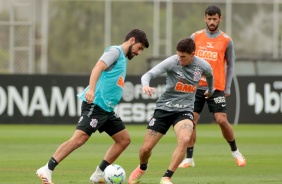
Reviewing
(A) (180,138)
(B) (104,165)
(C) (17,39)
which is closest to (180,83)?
(A) (180,138)

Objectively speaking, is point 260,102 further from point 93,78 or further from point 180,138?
point 93,78

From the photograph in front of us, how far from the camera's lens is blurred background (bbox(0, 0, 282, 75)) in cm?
3297

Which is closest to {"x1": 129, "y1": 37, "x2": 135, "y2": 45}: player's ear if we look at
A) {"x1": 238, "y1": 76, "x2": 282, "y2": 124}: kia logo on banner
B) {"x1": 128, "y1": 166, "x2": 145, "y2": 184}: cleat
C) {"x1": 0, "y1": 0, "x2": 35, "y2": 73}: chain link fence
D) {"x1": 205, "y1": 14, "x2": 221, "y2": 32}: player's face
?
{"x1": 128, "y1": 166, "x2": 145, "y2": 184}: cleat

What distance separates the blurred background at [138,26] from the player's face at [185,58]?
18867mm

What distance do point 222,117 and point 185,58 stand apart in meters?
2.86

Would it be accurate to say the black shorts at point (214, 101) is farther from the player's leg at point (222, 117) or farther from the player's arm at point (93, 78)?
the player's arm at point (93, 78)

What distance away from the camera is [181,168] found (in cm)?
1495

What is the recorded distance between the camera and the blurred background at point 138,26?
32969mm

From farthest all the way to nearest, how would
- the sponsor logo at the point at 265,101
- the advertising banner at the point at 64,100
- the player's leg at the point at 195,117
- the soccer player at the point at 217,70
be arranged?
the sponsor logo at the point at 265,101
the advertising banner at the point at 64,100
the player's leg at the point at 195,117
the soccer player at the point at 217,70

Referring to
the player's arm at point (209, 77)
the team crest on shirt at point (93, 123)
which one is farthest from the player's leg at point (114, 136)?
the player's arm at point (209, 77)

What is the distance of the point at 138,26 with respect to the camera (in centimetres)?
A: 4009

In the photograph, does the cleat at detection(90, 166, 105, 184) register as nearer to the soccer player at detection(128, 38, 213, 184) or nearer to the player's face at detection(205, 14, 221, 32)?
the soccer player at detection(128, 38, 213, 184)

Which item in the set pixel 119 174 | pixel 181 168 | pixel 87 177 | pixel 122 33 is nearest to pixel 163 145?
pixel 181 168

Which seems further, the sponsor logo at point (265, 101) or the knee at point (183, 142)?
the sponsor logo at point (265, 101)
